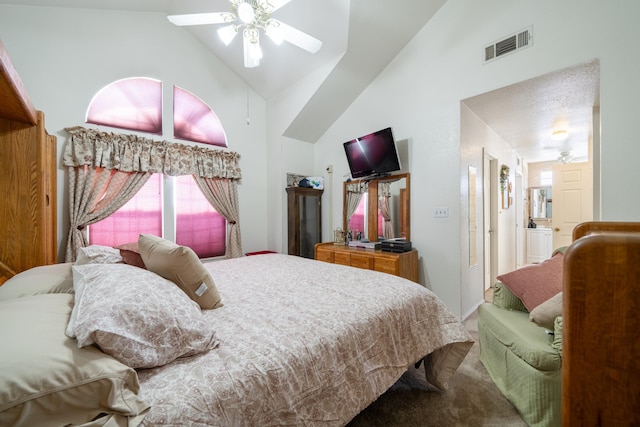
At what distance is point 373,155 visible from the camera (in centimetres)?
331

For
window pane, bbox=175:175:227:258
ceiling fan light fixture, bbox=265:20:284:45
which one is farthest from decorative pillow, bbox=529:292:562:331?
window pane, bbox=175:175:227:258

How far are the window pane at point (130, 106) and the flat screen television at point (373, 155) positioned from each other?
259 centimetres

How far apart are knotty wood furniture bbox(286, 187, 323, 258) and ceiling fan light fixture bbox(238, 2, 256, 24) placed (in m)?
2.17

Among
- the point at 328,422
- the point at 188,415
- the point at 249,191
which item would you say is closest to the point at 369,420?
the point at 328,422

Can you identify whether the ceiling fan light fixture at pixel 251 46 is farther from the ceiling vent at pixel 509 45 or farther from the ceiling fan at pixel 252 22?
the ceiling vent at pixel 509 45

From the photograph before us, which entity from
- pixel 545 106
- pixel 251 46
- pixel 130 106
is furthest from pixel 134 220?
pixel 545 106

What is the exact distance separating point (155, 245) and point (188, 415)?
2.92ft

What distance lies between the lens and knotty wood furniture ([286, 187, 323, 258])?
3889 millimetres

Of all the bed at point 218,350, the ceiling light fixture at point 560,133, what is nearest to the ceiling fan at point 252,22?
the bed at point 218,350

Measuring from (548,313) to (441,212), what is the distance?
5.06 ft

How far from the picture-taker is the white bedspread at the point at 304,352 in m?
0.76

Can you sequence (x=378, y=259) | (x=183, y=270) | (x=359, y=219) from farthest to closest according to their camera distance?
(x=359, y=219) → (x=378, y=259) → (x=183, y=270)

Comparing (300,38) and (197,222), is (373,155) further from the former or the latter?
A: (197,222)

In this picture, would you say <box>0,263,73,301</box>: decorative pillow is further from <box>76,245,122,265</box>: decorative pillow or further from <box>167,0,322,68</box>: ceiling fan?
<box>167,0,322,68</box>: ceiling fan
